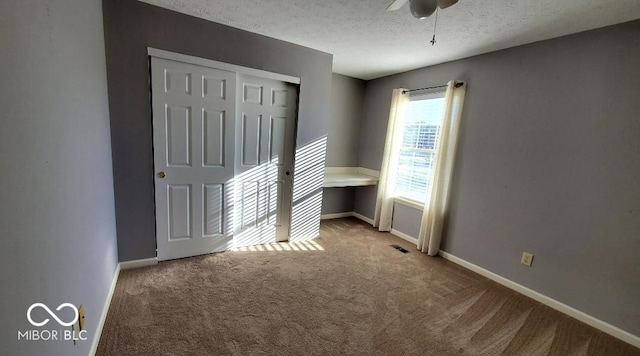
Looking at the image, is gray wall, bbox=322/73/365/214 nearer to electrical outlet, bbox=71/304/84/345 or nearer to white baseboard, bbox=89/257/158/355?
white baseboard, bbox=89/257/158/355

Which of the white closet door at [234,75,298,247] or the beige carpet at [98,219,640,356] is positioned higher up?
the white closet door at [234,75,298,247]

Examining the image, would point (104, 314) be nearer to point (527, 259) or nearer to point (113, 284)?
point (113, 284)

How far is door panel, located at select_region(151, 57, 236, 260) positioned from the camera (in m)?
2.44

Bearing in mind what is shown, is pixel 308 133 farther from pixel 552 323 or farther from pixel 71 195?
pixel 552 323

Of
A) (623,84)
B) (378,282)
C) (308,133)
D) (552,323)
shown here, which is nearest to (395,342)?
(378,282)

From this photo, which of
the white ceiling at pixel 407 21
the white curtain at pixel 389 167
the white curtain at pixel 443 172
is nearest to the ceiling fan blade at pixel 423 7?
the white ceiling at pixel 407 21

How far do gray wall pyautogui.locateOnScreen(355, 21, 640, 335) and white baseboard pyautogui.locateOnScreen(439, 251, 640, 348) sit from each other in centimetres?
5

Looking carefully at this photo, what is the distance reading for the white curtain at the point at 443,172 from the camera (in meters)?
3.05

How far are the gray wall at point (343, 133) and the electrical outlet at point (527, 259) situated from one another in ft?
8.58

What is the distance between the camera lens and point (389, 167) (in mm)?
3912

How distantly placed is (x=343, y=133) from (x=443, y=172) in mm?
1837

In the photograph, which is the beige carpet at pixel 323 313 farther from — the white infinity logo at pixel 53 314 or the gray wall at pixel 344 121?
the gray wall at pixel 344 121

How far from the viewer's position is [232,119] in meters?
2.74

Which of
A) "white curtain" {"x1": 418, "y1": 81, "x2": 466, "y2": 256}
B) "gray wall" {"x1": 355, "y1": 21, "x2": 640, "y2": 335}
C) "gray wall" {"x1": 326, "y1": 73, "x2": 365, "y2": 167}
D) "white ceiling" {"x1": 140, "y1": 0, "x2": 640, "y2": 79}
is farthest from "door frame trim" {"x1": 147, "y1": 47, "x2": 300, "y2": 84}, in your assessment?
"gray wall" {"x1": 355, "y1": 21, "x2": 640, "y2": 335}
